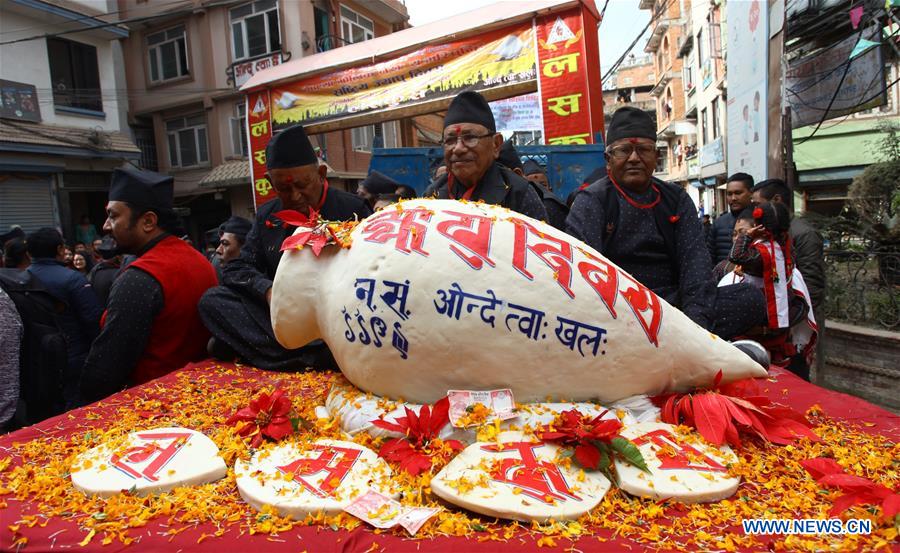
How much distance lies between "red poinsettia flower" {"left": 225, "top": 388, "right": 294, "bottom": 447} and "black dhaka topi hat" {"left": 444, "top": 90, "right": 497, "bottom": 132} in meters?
1.54

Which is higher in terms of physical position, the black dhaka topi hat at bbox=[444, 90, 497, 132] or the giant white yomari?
the black dhaka topi hat at bbox=[444, 90, 497, 132]

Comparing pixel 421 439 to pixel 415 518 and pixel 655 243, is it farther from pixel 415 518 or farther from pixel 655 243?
pixel 655 243

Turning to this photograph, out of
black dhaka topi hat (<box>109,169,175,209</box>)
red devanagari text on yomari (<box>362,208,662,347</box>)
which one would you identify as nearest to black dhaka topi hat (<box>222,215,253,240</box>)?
black dhaka topi hat (<box>109,169,175,209</box>)

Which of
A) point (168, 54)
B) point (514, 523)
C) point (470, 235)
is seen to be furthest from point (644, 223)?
point (168, 54)

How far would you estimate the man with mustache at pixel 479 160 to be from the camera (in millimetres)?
2672

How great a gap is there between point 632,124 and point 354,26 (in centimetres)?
1617

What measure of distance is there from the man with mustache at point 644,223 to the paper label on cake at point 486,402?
102 centimetres

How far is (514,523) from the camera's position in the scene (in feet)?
4.71

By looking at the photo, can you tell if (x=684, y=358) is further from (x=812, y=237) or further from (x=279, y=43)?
(x=279, y=43)

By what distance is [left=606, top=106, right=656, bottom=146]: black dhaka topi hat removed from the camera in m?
2.55

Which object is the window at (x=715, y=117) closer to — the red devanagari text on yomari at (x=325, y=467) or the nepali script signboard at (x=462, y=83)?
the nepali script signboard at (x=462, y=83)

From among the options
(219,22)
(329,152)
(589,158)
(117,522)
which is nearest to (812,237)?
(589,158)

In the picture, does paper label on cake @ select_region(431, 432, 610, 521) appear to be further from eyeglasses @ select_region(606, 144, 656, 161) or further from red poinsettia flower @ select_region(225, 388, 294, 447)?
eyeglasses @ select_region(606, 144, 656, 161)

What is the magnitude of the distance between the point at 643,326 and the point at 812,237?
113 inches
